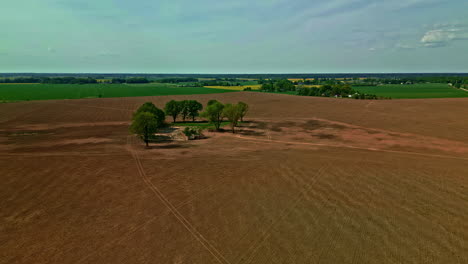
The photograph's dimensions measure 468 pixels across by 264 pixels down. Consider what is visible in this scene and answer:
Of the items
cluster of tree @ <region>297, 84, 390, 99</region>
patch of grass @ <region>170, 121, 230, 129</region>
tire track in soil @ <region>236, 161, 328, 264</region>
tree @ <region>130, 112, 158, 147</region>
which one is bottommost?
tire track in soil @ <region>236, 161, 328, 264</region>

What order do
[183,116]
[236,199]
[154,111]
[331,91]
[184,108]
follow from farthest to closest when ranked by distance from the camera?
[331,91] → [183,116] → [184,108] → [154,111] → [236,199]

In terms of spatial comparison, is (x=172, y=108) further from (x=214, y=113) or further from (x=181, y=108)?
(x=214, y=113)

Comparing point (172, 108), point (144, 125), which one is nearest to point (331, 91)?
point (172, 108)

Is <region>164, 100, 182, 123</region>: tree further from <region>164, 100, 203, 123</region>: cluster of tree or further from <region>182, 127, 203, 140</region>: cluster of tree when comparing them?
<region>182, 127, 203, 140</region>: cluster of tree

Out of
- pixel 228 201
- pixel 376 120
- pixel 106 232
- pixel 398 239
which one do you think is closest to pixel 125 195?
pixel 106 232

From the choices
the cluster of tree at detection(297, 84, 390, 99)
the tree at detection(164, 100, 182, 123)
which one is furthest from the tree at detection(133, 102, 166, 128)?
the cluster of tree at detection(297, 84, 390, 99)

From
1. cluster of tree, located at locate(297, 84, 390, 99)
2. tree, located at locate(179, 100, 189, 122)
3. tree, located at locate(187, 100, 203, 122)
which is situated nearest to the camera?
tree, located at locate(179, 100, 189, 122)
